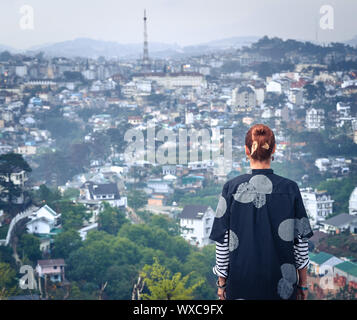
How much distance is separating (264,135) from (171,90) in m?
13.7

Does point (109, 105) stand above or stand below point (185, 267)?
above

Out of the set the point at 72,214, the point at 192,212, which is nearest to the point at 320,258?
the point at 192,212

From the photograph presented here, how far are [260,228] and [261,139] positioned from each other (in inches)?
7.1

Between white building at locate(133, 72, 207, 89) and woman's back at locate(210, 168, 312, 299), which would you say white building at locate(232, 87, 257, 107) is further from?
woman's back at locate(210, 168, 312, 299)

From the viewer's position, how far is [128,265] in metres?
5.84

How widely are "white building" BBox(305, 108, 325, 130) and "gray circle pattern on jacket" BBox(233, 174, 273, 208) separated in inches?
403

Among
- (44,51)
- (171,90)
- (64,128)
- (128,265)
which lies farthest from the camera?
(171,90)

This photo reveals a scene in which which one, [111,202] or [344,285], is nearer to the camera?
[344,285]

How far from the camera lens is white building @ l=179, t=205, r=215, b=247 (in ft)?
22.0

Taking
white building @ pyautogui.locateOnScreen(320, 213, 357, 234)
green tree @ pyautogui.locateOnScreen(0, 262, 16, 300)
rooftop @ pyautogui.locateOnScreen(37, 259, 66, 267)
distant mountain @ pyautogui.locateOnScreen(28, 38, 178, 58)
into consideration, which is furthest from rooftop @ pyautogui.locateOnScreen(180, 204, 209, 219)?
distant mountain @ pyautogui.locateOnScreen(28, 38, 178, 58)

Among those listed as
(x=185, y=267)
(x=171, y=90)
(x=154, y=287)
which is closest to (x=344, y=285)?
(x=185, y=267)


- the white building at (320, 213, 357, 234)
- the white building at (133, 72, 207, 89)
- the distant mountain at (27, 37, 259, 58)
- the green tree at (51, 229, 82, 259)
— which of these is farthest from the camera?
the white building at (133, 72, 207, 89)

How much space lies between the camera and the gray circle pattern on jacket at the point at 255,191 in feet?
3.48
